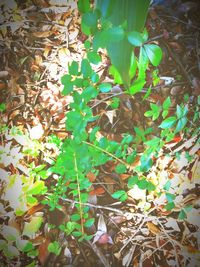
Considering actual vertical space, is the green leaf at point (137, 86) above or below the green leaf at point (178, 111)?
above

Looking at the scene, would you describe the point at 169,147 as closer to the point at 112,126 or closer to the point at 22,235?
the point at 112,126

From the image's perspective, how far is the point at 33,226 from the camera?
1.38 metres

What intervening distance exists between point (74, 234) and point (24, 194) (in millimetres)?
297

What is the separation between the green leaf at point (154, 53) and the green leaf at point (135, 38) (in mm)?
34

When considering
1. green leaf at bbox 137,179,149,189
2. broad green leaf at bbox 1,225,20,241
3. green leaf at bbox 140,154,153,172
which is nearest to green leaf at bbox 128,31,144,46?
green leaf at bbox 140,154,153,172

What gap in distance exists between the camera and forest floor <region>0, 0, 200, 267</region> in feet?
4.31

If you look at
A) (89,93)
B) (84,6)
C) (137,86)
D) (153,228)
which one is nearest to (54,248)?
(153,228)

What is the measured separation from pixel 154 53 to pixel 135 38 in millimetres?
109

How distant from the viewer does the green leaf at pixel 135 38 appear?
1287mm

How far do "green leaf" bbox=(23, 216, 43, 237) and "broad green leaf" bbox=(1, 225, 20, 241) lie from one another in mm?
42

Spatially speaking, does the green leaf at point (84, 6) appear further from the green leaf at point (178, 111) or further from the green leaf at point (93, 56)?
the green leaf at point (178, 111)

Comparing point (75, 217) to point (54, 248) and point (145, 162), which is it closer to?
point (54, 248)

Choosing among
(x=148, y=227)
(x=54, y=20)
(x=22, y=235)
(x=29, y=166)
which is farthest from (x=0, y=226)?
(x=54, y=20)

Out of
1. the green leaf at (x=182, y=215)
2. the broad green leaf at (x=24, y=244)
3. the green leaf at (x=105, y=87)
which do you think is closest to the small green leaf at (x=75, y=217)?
the broad green leaf at (x=24, y=244)
